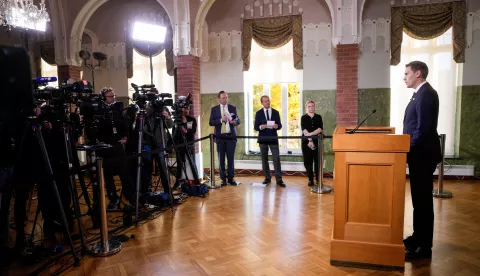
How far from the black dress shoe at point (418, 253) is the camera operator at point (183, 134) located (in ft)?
10.7

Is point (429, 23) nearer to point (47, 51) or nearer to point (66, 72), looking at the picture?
point (66, 72)

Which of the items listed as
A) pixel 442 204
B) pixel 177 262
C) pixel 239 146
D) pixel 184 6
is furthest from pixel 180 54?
pixel 442 204

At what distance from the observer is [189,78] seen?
→ 6344mm

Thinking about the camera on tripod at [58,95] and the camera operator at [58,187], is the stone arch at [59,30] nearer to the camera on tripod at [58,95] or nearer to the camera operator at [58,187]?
the camera operator at [58,187]

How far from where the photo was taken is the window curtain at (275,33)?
6.39 metres

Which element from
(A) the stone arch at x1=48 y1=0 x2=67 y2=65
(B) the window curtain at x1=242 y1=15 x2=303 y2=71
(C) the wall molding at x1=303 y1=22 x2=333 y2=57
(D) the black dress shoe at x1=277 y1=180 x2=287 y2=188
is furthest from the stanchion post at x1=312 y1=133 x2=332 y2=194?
(A) the stone arch at x1=48 y1=0 x2=67 y2=65

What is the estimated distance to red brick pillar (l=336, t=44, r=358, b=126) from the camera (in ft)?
19.0

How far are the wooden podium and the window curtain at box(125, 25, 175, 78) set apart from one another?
5.17 metres

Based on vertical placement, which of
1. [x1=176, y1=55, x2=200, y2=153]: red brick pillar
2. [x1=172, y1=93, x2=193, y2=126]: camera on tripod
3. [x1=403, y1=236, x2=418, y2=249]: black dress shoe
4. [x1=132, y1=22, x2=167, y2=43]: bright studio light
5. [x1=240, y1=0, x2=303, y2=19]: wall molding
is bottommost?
[x1=403, y1=236, x2=418, y2=249]: black dress shoe

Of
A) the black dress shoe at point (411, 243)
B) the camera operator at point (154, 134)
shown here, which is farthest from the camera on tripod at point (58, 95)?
the black dress shoe at point (411, 243)

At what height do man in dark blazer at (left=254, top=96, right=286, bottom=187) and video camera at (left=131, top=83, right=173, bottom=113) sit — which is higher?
video camera at (left=131, top=83, right=173, bottom=113)

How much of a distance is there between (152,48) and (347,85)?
402cm

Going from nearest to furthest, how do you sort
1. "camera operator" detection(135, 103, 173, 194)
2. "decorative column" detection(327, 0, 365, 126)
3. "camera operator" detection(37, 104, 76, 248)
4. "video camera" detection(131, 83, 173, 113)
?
"camera operator" detection(37, 104, 76, 248)
"video camera" detection(131, 83, 173, 113)
"camera operator" detection(135, 103, 173, 194)
"decorative column" detection(327, 0, 365, 126)

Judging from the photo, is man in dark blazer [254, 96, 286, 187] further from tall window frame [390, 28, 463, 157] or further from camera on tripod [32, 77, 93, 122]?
camera on tripod [32, 77, 93, 122]
